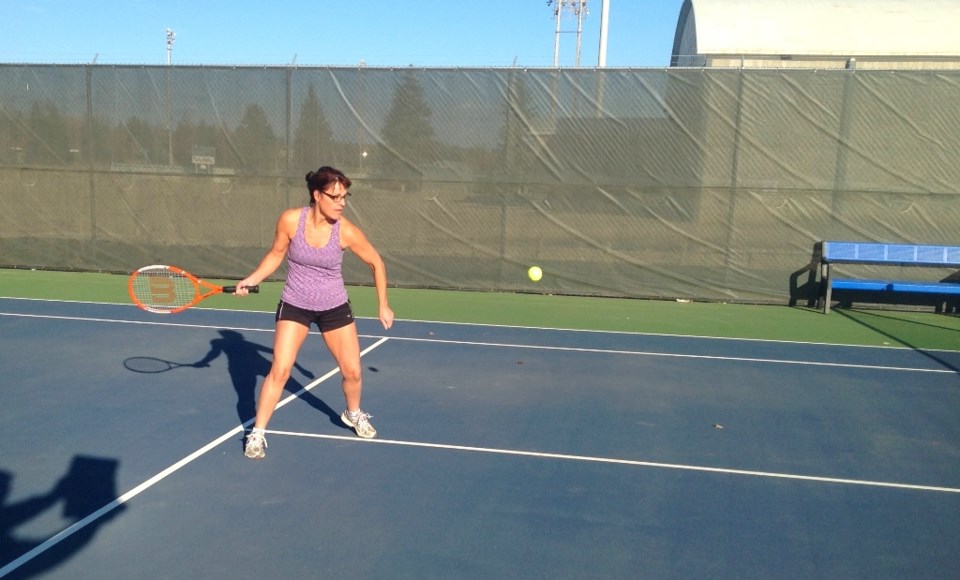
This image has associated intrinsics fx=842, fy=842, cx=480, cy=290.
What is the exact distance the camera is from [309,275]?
4.70m

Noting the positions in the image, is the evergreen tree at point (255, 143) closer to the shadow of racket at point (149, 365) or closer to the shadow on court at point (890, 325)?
the shadow of racket at point (149, 365)

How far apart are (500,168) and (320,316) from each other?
7386 millimetres

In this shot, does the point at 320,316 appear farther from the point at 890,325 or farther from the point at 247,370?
the point at 890,325

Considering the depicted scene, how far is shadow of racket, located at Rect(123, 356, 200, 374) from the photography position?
6723 millimetres

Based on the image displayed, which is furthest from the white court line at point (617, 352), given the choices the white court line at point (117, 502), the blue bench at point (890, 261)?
the blue bench at point (890, 261)

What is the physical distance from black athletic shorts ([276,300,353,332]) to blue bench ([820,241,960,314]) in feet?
25.0

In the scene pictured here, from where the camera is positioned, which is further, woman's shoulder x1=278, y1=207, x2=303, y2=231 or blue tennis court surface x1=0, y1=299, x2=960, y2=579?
woman's shoulder x1=278, y1=207, x2=303, y2=231

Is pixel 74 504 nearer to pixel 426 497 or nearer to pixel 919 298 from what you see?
pixel 426 497

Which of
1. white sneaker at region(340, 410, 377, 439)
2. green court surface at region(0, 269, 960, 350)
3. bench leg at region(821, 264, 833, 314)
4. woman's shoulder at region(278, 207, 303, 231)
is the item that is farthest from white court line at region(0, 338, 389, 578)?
bench leg at region(821, 264, 833, 314)

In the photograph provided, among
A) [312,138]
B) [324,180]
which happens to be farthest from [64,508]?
[312,138]

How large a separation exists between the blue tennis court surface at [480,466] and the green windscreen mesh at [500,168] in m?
3.85

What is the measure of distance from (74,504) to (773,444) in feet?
12.8

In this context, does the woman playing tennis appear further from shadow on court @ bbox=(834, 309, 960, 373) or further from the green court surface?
shadow on court @ bbox=(834, 309, 960, 373)

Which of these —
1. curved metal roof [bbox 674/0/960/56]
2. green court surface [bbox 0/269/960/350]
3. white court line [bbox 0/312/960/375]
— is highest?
curved metal roof [bbox 674/0/960/56]
